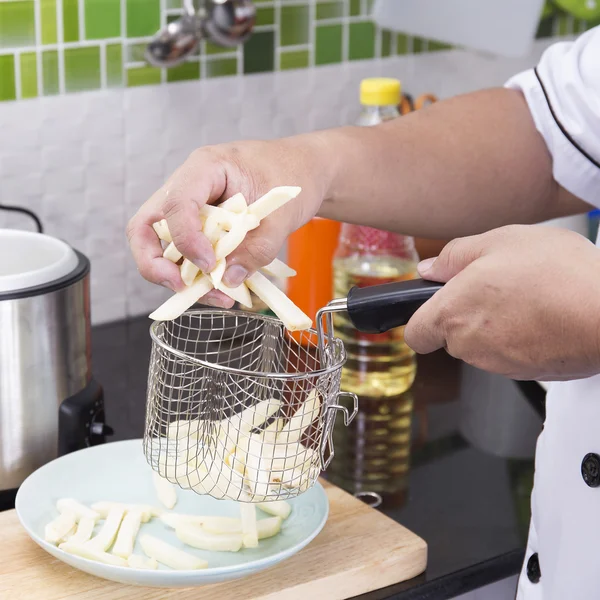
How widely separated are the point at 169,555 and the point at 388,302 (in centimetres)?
29

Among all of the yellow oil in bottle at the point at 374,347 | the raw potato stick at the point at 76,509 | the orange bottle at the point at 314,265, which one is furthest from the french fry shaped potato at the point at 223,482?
the orange bottle at the point at 314,265

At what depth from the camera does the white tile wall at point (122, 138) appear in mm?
1304

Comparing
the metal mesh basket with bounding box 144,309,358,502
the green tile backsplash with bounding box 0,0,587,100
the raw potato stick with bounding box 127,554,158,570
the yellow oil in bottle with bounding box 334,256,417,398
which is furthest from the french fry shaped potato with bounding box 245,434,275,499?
the green tile backsplash with bounding box 0,0,587,100

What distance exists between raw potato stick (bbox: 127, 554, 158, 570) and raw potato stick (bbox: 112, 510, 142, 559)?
0.01 meters

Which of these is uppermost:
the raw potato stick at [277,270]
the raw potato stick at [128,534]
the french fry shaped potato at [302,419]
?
the raw potato stick at [277,270]

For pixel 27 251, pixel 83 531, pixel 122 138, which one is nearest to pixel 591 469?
pixel 83 531

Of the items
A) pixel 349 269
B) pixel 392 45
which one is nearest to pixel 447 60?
pixel 392 45

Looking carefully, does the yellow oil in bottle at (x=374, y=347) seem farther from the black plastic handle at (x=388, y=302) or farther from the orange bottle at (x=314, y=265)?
the black plastic handle at (x=388, y=302)

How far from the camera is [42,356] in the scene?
953 millimetres

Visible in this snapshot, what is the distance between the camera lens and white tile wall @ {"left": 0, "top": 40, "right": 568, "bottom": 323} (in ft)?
4.28

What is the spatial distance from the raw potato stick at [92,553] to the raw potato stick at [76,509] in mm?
68

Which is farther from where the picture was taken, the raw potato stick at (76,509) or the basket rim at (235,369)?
the raw potato stick at (76,509)

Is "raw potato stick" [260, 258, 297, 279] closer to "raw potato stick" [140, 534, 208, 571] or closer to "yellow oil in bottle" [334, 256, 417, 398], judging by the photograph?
"raw potato stick" [140, 534, 208, 571]

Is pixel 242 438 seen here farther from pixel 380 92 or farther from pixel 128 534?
pixel 380 92
